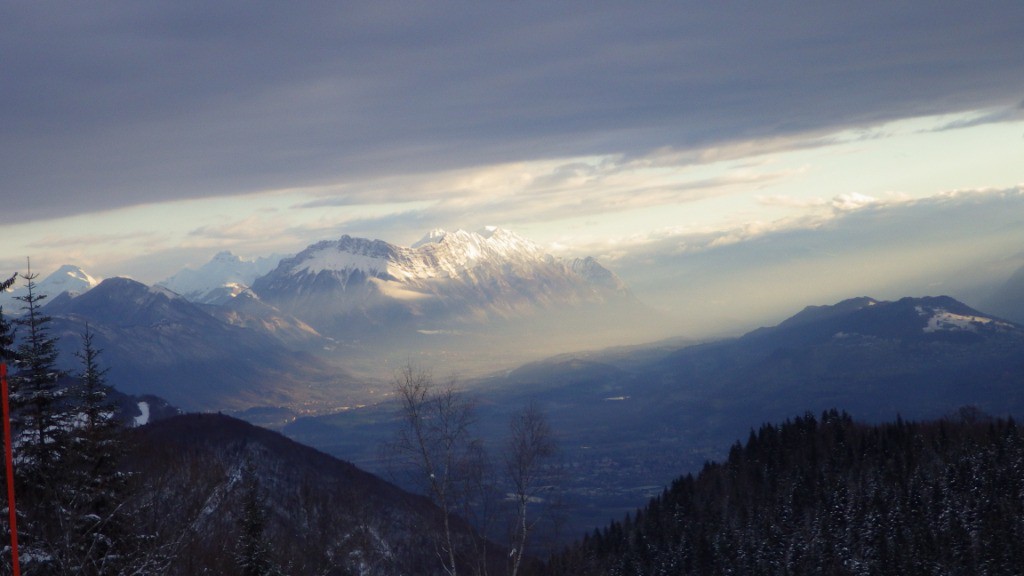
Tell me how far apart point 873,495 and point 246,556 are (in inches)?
2676

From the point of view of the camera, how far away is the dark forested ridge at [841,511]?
7556 cm

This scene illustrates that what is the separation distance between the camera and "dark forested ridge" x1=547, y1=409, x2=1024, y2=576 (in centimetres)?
7556

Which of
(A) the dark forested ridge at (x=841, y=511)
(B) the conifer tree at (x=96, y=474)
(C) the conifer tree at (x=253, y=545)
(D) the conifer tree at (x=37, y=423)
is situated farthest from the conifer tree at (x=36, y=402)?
(A) the dark forested ridge at (x=841, y=511)

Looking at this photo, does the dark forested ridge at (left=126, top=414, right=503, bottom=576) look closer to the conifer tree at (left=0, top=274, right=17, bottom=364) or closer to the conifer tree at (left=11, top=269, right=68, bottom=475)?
the conifer tree at (left=11, top=269, right=68, bottom=475)

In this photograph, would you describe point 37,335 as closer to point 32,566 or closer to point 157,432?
point 32,566

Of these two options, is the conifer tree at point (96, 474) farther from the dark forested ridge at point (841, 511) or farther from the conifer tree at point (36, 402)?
the dark forested ridge at point (841, 511)

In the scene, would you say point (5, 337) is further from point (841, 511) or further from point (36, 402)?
point (841, 511)

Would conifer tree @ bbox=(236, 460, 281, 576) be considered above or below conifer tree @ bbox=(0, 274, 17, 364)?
below

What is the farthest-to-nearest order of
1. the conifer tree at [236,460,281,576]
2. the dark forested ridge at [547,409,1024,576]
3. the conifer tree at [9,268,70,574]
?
the dark forested ridge at [547,409,1024,576], the conifer tree at [236,460,281,576], the conifer tree at [9,268,70,574]

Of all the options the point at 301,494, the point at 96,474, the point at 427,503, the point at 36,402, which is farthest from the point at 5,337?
the point at 427,503

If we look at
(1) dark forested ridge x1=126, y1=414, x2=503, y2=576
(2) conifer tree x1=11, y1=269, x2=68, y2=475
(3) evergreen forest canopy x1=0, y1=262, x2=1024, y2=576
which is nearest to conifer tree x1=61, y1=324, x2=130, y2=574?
(3) evergreen forest canopy x1=0, y1=262, x2=1024, y2=576

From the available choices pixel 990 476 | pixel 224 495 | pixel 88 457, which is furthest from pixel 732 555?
pixel 88 457

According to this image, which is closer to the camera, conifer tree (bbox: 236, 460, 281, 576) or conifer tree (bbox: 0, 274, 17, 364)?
conifer tree (bbox: 0, 274, 17, 364)

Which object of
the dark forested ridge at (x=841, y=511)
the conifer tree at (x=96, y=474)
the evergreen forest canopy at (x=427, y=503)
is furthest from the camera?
the dark forested ridge at (x=841, y=511)
